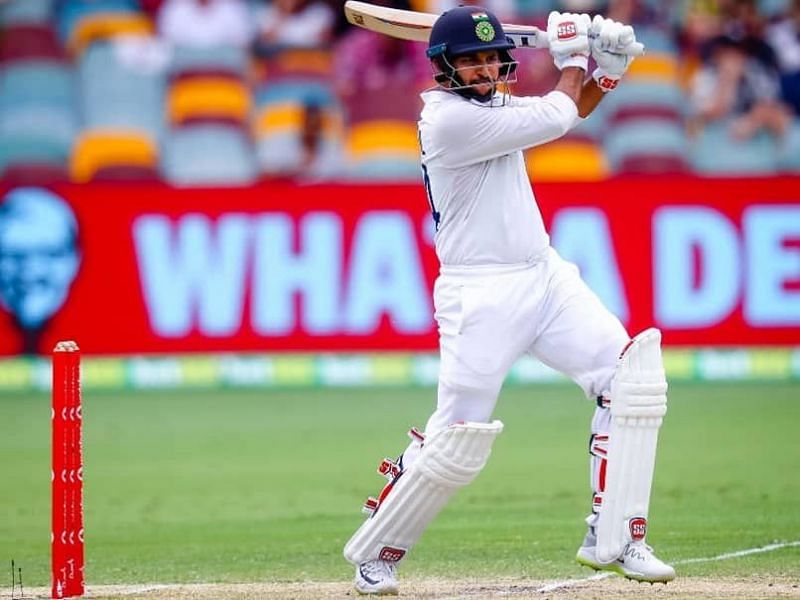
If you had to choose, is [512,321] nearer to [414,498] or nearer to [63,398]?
[414,498]

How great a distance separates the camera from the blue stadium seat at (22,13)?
15.9 metres

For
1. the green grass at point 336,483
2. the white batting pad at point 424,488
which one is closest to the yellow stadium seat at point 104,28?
the green grass at point 336,483

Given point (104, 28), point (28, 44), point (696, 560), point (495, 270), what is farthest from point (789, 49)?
point (495, 270)

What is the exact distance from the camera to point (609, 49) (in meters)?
5.80

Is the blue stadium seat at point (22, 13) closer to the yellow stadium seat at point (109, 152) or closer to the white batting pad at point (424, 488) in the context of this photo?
the yellow stadium seat at point (109, 152)

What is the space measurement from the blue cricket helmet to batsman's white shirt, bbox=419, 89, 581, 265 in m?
0.16

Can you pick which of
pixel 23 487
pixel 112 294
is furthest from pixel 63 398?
pixel 112 294

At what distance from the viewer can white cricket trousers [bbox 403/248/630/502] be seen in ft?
18.6

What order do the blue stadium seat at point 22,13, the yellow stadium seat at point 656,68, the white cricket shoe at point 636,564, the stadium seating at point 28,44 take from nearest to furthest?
the white cricket shoe at point 636,564 → the yellow stadium seat at point 656,68 → the stadium seating at point 28,44 → the blue stadium seat at point 22,13

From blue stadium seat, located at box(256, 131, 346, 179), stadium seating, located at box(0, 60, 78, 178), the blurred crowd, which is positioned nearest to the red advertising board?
blue stadium seat, located at box(256, 131, 346, 179)

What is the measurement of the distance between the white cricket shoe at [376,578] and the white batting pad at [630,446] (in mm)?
704

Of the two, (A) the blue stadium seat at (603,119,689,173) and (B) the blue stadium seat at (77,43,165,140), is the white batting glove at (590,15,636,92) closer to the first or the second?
(A) the blue stadium seat at (603,119,689,173)

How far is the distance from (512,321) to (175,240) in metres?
6.97

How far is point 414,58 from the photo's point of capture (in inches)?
579
